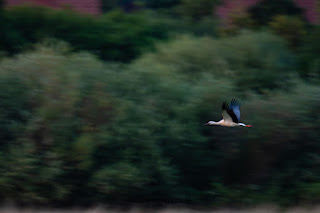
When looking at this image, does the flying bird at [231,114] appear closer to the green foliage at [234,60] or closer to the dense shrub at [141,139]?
the dense shrub at [141,139]

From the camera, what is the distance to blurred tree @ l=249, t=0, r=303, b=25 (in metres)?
13.4

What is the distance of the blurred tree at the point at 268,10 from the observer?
13375 millimetres

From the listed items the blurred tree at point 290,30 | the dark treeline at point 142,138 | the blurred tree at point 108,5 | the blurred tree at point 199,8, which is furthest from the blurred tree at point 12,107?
the blurred tree at point 199,8

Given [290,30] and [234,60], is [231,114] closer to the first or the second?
[234,60]

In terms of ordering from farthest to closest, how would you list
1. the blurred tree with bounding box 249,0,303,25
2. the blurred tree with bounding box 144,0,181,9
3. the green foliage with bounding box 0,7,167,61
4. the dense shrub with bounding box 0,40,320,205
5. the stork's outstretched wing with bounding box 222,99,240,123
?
the blurred tree with bounding box 144,0,181,9 < the blurred tree with bounding box 249,0,303,25 < the green foliage with bounding box 0,7,167,61 < the dense shrub with bounding box 0,40,320,205 < the stork's outstretched wing with bounding box 222,99,240,123

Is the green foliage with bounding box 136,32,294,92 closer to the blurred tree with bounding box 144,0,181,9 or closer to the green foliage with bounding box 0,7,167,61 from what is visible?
the green foliage with bounding box 0,7,167,61

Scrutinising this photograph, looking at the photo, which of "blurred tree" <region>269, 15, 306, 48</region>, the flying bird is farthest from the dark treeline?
"blurred tree" <region>269, 15, 306, 48</region>

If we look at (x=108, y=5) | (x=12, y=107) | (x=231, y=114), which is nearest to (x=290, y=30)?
(x=108, y=5)

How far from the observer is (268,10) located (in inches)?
531

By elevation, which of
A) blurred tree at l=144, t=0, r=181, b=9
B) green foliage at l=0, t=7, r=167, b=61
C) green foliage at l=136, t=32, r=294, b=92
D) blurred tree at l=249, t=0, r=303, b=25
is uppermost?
blurred tree at l=144, t=0, r=181, b=9

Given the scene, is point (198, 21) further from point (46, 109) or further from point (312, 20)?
point (46, 109)

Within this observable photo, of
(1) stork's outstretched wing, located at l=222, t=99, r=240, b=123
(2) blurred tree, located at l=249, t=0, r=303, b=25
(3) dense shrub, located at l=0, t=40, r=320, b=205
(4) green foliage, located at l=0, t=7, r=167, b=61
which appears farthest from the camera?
(2) blurred tree, located at l=249, t=0, r=303, b=25

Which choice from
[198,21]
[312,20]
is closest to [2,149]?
[198,21]

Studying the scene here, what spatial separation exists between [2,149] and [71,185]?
1.26 metres
